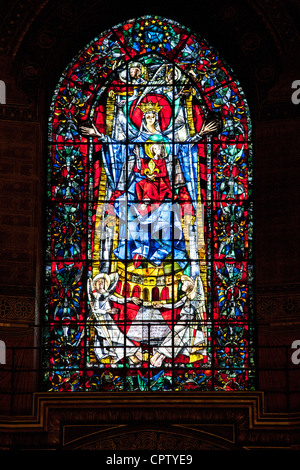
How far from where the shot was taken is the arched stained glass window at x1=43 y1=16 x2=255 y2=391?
1705cm

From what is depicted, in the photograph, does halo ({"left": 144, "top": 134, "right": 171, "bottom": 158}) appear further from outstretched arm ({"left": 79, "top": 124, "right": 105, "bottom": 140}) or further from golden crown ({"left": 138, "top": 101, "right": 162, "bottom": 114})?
outstretched arm ({"left": 79, "top": 124, "right": 105, "bottom": 140})

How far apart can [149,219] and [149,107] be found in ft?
5.24

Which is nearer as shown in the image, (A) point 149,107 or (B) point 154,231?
(B) point 154,231

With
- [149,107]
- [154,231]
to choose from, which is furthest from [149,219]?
[149,107]

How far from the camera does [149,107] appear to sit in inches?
717

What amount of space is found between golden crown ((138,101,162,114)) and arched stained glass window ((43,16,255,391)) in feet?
0.04

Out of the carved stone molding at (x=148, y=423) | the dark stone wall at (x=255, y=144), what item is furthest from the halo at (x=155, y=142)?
the carved stone molding at (x=148, y=423)

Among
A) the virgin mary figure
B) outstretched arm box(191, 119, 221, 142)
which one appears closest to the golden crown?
the virgin mary figure

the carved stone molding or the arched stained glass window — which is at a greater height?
the arched stained glass window

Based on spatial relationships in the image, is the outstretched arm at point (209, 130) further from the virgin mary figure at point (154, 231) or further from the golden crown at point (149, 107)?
the golden crown at point (149, 107)

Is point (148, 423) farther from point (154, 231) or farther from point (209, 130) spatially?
point (209, 130)

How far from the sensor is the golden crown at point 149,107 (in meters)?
18.2

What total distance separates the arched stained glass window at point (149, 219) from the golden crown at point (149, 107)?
13 mm

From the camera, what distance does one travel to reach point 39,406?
1617cm
